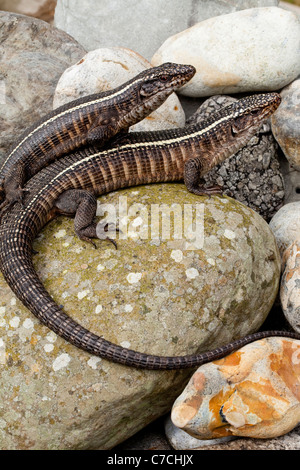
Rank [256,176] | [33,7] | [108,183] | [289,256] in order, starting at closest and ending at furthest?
[289,256] < [108,183] < [256,176] < [33,7]

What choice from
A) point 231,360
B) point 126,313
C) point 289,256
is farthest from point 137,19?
point 231,360

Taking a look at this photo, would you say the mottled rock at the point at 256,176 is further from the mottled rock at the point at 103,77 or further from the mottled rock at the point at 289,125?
the mottled rock at the point at 103,77

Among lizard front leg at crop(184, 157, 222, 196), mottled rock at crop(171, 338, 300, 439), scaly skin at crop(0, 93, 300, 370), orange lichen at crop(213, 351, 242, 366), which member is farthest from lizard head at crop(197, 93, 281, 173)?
mottled rock at crop(171, 338, 300, 439)

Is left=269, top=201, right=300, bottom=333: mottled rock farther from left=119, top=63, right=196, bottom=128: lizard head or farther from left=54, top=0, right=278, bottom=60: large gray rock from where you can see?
left=54, top=0, right=278, bottom=60: large gray rock

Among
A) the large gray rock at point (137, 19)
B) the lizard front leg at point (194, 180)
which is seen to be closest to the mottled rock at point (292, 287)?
the lizard front leg at point (194, 180)

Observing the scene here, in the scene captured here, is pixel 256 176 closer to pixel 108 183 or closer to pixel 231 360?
pixel 108 183

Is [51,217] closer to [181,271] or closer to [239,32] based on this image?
[181,271]
